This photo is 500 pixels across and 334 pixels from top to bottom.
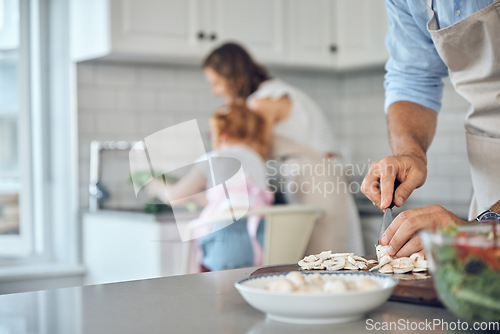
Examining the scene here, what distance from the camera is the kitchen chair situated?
246cm

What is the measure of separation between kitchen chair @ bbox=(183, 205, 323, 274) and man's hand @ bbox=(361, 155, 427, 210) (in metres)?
1.24

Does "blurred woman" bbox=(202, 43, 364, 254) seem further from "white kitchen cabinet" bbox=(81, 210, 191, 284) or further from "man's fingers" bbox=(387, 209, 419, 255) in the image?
"man's fingers" bbox=(387, 209, 419, 255)

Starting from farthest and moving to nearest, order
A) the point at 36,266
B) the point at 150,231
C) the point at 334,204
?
1. the point at 36,266
2. the point at 334,204
3. the point at 150,231

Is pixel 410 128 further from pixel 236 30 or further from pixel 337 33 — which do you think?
pixel 337 33

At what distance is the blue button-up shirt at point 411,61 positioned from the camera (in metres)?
1.51

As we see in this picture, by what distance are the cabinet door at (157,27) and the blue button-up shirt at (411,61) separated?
162 centimetres

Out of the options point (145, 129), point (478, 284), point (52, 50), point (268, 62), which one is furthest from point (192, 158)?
point (478, 284)

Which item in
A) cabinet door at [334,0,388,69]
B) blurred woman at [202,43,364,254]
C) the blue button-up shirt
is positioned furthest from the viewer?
cabinet door at [334,0,388,69]

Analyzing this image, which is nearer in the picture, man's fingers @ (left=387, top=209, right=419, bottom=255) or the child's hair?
man's fingers @ (left=387, top=209, right=419, bottom=255)

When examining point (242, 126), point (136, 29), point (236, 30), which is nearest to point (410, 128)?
point (242, 126)

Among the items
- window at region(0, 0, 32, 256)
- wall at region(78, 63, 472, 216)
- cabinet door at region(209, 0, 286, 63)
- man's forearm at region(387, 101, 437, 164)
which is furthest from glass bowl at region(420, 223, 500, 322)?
window at region(0, 0, 32, 256)

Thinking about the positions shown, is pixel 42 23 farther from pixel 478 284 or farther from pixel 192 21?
pixel 478 284

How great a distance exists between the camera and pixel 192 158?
335 cm

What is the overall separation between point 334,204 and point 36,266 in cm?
135
